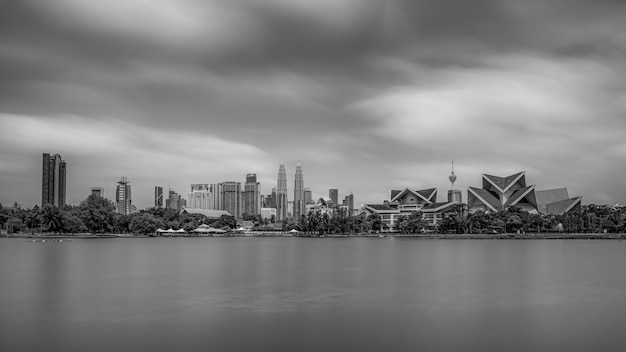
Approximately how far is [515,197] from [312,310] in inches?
5383

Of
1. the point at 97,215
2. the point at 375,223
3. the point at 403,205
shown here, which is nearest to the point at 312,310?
the point at 97,215

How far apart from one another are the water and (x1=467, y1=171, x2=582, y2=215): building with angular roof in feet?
382

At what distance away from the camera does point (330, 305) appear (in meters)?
23.0

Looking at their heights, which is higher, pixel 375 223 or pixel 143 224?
pixel 143 224

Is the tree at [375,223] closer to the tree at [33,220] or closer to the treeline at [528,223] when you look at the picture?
the treeline at [528,223]

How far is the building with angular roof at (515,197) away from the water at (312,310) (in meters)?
117

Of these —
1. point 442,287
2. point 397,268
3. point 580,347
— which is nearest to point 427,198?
point 397,268

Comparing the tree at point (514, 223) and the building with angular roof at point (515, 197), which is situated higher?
the building with angular roof at point (515, 197)

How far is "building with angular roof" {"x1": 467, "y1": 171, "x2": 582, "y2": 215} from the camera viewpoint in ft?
484

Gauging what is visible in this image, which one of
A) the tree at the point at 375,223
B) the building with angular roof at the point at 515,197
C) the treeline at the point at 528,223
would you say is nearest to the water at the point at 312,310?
the treeline at the point at 528,223

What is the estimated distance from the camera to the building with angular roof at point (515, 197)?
148 m

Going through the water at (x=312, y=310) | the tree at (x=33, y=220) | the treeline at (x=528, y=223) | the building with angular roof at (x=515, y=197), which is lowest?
the water at (x=312, y=310)

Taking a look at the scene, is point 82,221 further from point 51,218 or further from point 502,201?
point 502,201

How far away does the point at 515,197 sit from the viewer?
14862cm
